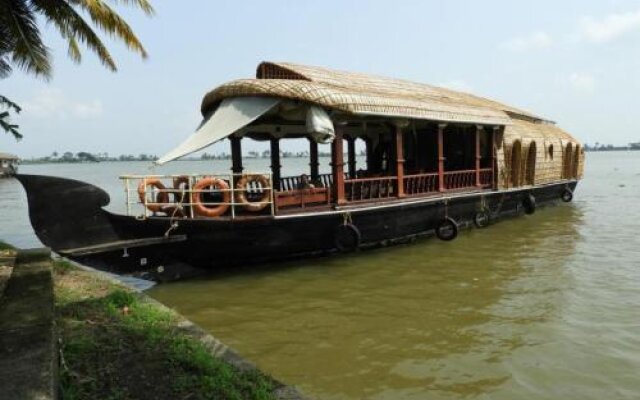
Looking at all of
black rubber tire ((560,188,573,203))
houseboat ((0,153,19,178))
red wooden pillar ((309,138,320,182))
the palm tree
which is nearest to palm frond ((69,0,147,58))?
the palm tree

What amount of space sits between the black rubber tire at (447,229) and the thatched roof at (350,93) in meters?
2.00

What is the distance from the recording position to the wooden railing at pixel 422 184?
10684mm

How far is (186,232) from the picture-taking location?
7.64 meters

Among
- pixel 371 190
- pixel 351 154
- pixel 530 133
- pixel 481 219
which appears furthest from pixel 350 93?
pixel 530 133

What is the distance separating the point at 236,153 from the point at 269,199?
2.54 meters

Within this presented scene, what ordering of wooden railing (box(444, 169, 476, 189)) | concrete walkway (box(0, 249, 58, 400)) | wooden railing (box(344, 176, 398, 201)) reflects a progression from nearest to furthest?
concrete walkway (box(0, 249, 58, 400))
wooden railing (box(344, 176, 398, 201))
wooden railing (box(444, 169, 476, 189))

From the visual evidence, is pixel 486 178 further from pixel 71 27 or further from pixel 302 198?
pixel 71 27

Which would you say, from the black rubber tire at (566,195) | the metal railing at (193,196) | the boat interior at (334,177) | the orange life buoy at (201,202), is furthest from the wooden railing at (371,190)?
the black rubber tire at (566,195)

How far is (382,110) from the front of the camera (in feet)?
29.4

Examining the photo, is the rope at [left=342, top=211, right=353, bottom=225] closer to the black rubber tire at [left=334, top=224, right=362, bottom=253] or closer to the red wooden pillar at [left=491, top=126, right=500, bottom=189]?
the black rubber tire at [left=334, top=224, right=362, bottom=253]

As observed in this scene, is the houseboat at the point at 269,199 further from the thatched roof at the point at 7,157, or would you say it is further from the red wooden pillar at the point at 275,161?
the thatched roof at the point at 7,157

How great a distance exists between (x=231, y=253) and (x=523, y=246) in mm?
5949

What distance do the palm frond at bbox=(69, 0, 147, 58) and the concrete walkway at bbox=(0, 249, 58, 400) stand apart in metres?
3.84

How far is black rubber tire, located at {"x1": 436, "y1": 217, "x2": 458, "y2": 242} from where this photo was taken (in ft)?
34.3
